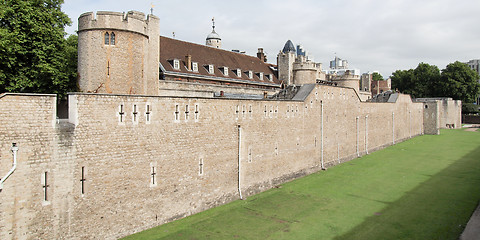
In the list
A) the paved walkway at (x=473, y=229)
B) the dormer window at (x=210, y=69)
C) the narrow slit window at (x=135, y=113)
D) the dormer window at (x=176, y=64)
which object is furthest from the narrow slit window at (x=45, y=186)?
the dormer window at (x=210, y=69)

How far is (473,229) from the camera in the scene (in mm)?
14789

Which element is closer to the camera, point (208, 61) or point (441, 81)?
point (208, 61)

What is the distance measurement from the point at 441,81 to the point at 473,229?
248 feet

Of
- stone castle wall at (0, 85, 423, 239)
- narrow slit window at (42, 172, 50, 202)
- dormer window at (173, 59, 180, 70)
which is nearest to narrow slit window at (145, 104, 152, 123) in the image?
stone castle wall at (0, 85, 423, 239)

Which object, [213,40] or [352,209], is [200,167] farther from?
[213,40]

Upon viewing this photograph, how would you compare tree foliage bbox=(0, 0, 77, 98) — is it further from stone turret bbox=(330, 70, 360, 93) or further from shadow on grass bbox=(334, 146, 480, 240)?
stone turret bbox=(330, 70, 360, 93)

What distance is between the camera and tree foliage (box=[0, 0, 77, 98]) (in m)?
20.8

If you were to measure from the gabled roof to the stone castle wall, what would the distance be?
33.6 ft

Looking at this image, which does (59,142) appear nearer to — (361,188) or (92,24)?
(92,24)

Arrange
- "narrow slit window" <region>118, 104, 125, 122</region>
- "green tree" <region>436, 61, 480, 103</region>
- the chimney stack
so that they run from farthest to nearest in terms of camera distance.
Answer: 1. "green tree" <region>436, 61, 480, 103</region>
2. the chimney stack
3. "narrow slit window" <region>118, 104, 125, 122</region>

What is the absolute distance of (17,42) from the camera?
818 inches

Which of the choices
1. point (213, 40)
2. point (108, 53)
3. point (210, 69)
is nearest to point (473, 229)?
point (108, 53)

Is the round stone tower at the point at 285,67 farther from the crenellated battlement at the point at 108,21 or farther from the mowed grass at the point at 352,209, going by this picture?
the crenellated battlement at the point at 108,21

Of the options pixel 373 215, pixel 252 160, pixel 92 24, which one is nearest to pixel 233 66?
pixel 252 160
